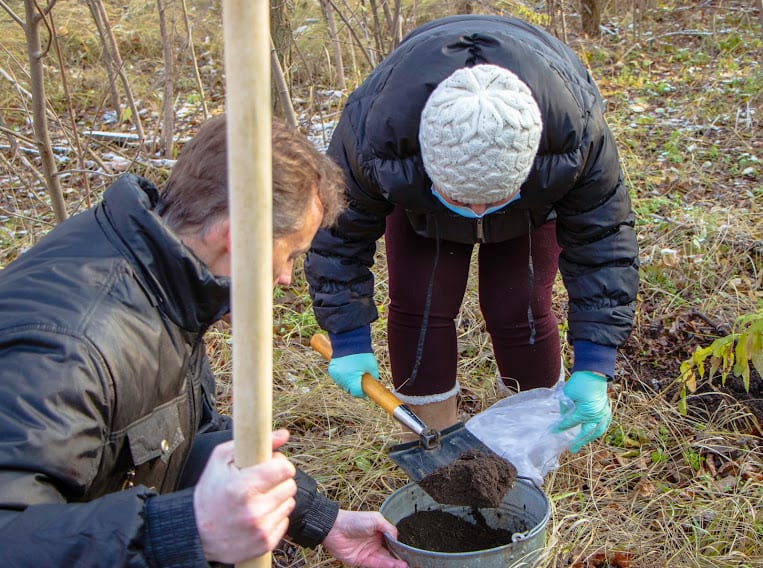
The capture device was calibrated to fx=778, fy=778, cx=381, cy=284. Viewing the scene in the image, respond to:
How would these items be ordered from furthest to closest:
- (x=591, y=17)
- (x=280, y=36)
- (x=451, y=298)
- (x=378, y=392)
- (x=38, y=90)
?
(x=591, y=17)
(x=280, y=36)
(x=38, y=90)
(x=451, y=298)
(x=378, y=392)

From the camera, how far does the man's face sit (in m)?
1.58

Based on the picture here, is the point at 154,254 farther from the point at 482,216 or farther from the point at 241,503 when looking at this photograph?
the point at 482,216

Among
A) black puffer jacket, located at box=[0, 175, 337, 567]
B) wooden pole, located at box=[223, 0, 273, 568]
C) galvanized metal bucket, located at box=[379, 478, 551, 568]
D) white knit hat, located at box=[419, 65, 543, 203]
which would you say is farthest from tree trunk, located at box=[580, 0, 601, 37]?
wooden pole, located at box=[223, 0, 273, 568]

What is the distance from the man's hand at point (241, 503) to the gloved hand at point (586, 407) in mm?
1345

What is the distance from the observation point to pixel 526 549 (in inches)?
71.7

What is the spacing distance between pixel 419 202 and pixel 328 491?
1134 millimetres

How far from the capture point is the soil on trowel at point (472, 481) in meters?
1.92

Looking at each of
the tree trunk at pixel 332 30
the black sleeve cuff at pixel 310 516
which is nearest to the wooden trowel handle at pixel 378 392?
the black sleeve cuff at pixel 310 516

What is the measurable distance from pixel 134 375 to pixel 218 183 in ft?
1.27

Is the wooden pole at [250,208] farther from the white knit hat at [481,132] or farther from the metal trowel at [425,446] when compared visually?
the metal trowel at [425,446]

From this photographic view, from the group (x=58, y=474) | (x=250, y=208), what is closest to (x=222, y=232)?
(x=58, y=474)

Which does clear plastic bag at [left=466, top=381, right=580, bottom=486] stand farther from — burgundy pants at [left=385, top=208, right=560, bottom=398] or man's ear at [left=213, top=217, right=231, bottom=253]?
man's ear at [left=213, top=217, right=231, bottom=253]

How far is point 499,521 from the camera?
2.16 meters

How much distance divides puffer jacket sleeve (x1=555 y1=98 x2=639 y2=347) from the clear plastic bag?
10.5 inches
